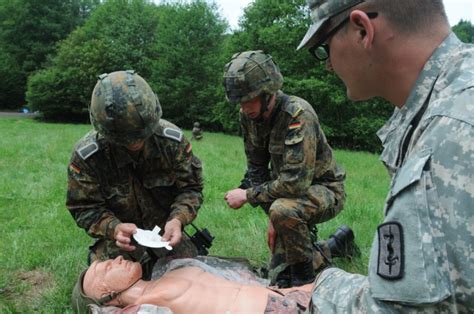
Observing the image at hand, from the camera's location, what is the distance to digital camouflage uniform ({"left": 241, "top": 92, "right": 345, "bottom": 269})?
11.8ft

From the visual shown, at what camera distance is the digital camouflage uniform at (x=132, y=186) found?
11.1 ft

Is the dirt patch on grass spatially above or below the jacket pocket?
below

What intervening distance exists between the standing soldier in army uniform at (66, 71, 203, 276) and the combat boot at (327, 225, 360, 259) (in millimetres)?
1166

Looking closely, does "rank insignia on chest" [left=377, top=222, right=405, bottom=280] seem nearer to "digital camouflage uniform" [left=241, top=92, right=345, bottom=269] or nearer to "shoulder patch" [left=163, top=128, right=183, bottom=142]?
"digital camouflage uniform" [left=241, top=92, right=345, bottom=269]

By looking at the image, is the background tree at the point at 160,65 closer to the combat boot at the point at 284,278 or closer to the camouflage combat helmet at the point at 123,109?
the combat boot at the point at 284,278

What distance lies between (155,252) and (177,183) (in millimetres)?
556

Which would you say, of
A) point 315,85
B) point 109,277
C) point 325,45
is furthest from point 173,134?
point 315,85

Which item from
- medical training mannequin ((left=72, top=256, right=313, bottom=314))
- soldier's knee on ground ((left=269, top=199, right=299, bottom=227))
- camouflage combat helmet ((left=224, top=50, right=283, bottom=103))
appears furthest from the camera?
camouflage combat helmet ((left=224, top=50, right=283, bottom=103))

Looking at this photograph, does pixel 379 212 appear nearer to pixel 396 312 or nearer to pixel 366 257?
pixel 366 257

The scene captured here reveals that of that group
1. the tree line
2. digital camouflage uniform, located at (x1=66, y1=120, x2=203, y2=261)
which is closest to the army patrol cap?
digital camouflage uniform, located at (x1=66, y1=120, x2=203, y2=261)

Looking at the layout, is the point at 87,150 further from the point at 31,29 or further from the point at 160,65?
the point at 31,29

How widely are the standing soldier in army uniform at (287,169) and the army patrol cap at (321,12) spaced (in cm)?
183

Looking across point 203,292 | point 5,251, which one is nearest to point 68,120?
point 5,251

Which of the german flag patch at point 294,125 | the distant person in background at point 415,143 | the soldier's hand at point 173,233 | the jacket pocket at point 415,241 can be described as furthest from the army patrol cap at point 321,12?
the german flag patch at point 294,125
